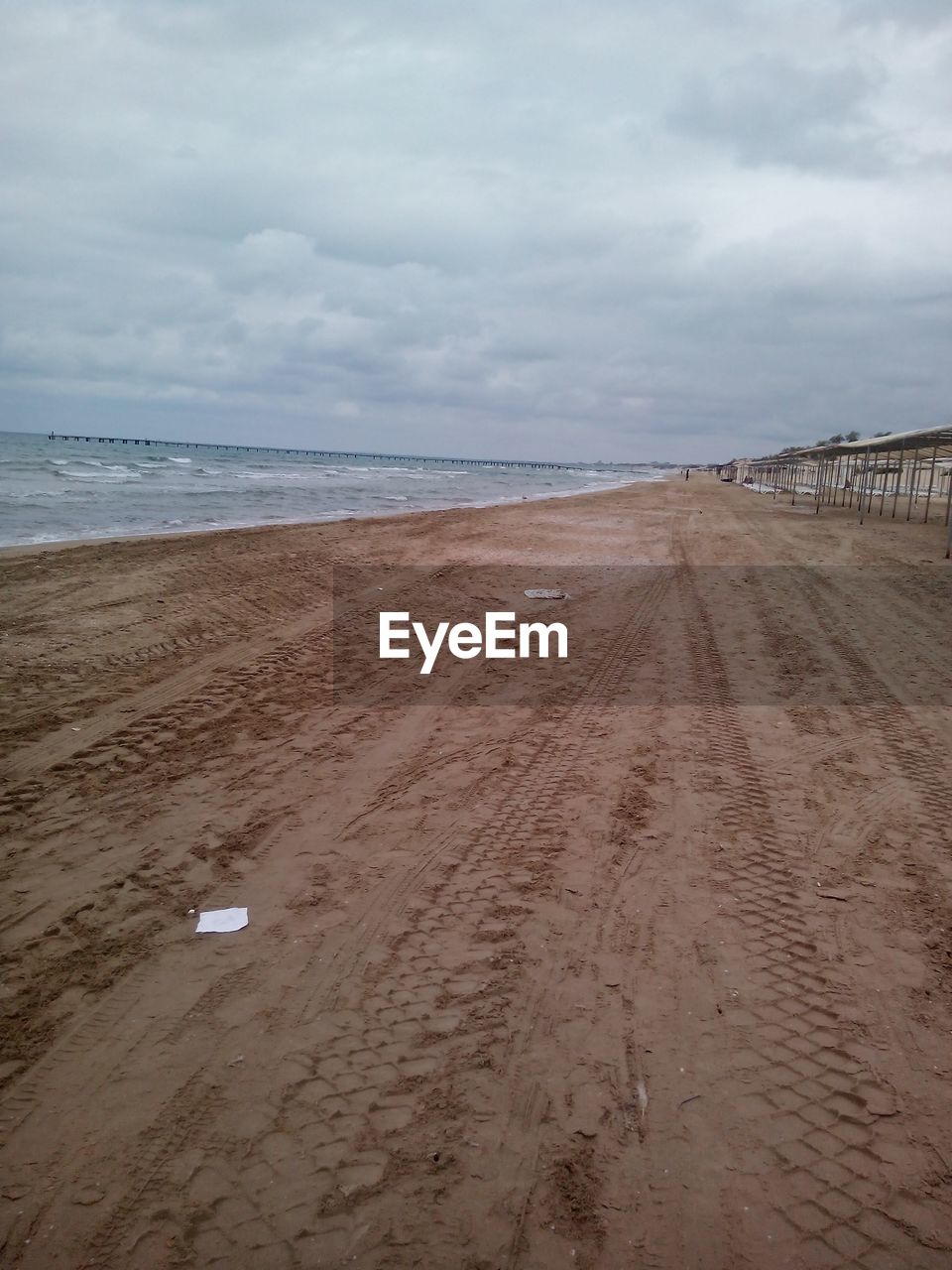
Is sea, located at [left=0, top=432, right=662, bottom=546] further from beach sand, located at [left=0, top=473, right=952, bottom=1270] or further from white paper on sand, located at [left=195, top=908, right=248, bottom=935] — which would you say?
white paper on sand, located at [left=195, top=908, right=248, bottom=935]

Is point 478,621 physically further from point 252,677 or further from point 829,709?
point 829,709

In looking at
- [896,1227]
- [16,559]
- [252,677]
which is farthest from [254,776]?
[16,559]

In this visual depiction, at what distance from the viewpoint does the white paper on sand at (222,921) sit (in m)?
3.27

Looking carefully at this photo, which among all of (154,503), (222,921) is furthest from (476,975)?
(154,503)

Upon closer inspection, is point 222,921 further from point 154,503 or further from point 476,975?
point 154,503

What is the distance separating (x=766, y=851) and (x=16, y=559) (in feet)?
38.6

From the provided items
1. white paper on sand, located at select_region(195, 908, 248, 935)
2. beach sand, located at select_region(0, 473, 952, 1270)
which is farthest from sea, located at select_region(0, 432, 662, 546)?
white paper on sand, located at select_region(195, 908, 248, 935)

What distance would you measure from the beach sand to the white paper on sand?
0.05 metres

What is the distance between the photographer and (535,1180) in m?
2.15

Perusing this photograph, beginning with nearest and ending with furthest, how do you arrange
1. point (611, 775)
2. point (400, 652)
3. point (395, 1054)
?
point (395, 1054), point (611, 775), point (400, 652)

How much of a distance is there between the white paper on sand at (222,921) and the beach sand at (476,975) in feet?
0.17

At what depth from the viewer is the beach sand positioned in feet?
6.81

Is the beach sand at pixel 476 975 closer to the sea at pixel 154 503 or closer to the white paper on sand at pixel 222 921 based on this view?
the white paper on sand at pixel 222 921

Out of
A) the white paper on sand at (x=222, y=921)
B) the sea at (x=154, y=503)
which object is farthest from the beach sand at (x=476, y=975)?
the sea at (x=154, y=503)
